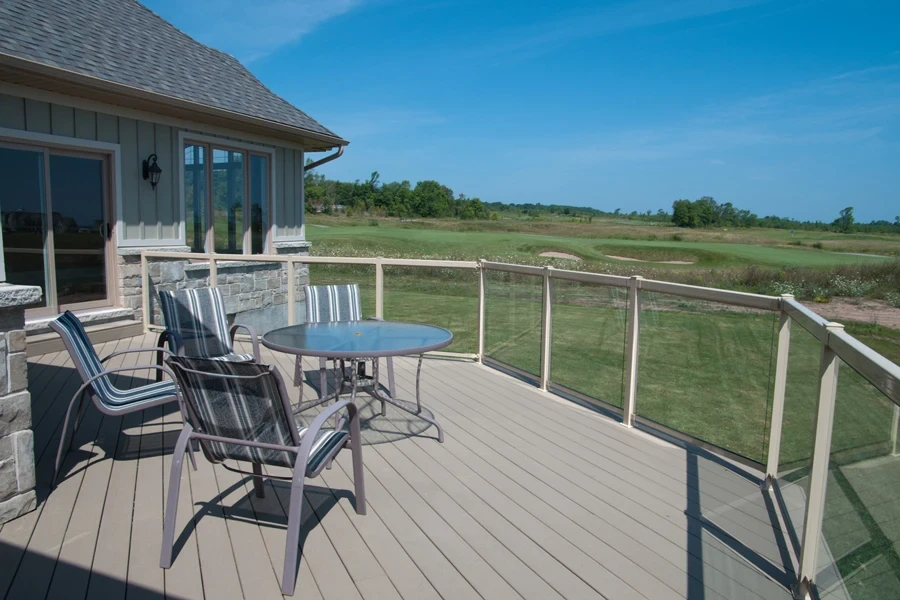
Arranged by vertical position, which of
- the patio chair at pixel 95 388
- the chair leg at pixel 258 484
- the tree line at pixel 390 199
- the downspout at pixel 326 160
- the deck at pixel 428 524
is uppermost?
the tree line at pixel 390 199

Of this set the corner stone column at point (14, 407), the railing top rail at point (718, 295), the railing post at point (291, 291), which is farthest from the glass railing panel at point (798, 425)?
the railing post at point (291, 291)

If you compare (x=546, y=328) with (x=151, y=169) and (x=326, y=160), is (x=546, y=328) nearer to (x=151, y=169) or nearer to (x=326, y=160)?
(x=151, y=169)

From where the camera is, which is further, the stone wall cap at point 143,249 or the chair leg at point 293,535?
the stone wall cap at point 143,249

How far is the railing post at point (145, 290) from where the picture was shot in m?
6.91

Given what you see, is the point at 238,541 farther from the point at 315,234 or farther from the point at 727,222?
the point at 727,222

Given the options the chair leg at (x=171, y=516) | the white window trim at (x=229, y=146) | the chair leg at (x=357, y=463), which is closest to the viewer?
the chair leg at (x=171, y=516)

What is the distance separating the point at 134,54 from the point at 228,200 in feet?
6.77

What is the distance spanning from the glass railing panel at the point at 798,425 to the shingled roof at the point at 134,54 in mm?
6137

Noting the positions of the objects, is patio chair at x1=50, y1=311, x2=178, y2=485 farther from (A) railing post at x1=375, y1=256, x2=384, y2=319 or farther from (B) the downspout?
(B) the downspout

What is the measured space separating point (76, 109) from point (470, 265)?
440cm

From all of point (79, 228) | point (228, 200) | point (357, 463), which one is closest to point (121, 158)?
point (79, 228)

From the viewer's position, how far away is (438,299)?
5977mm

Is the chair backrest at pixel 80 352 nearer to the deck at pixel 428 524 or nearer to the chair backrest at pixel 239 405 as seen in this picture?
the deck at pixel 428 524

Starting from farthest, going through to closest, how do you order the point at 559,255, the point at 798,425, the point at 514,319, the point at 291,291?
1. the point at 559,255
2. the point at 291,291
3. the point at 514,319
4. the point at 798,425
